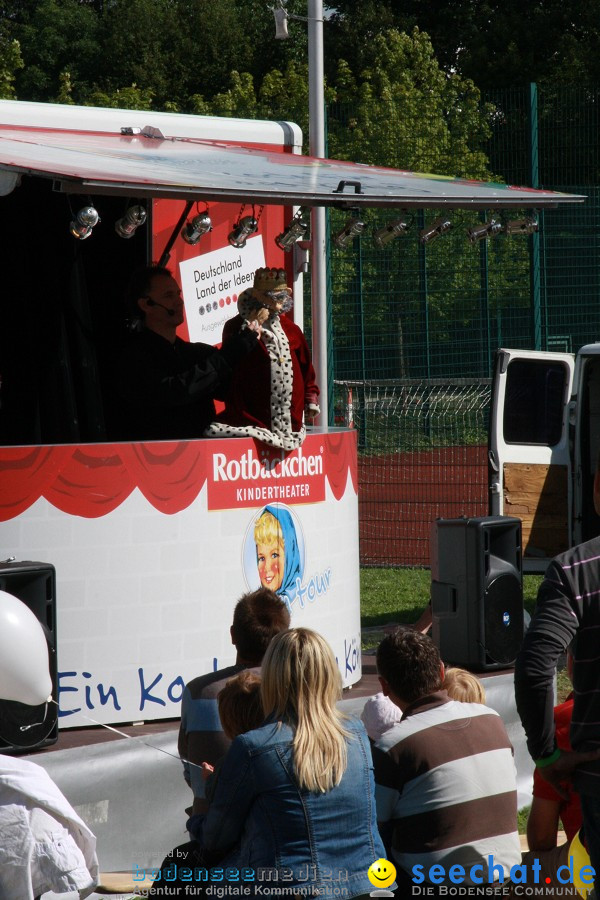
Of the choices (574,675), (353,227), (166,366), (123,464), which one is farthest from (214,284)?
(574,675)

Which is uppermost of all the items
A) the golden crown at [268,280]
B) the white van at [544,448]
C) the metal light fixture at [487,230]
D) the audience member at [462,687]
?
the metal light fixture at [487,230]

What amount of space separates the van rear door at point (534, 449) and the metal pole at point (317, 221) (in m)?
1.66

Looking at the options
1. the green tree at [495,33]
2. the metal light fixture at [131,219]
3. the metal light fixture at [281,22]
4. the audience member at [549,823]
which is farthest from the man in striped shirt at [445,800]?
the green tree at [495,33]

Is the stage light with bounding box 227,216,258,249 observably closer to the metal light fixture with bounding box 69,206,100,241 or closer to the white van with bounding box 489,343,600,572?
the metal light fixture with bounding box 69,206,100,241

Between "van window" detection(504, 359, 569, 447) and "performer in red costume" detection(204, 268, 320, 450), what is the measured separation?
2.62 metres

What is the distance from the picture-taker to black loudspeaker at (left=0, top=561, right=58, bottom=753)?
557 centimetres

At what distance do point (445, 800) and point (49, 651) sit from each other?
7.08ft

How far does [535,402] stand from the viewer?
31.5ft

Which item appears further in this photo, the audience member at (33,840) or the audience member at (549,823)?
the audience member at (549,823)

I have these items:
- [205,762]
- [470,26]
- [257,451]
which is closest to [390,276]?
[257,451]

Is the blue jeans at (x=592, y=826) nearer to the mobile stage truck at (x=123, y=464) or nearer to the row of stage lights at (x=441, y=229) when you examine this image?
the mobile stage truck at (x=123, y=464)

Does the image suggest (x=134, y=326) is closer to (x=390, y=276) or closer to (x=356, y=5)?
(x=390, y=276)

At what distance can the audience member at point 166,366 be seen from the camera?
6895 millimetres

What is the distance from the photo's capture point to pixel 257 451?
695cm
